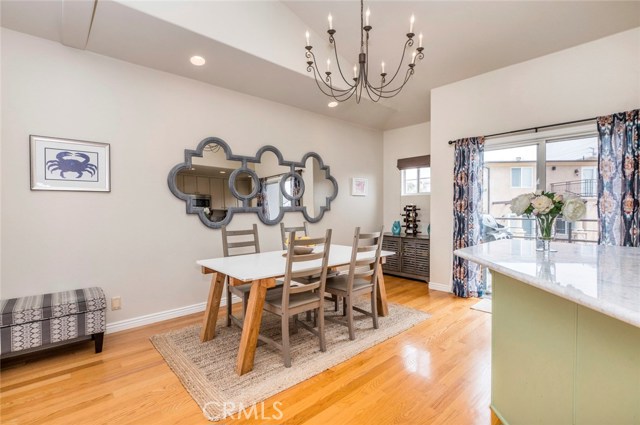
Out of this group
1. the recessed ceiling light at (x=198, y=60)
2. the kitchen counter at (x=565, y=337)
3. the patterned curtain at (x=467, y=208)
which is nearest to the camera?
the kitchen counter at (x=565, y=337)

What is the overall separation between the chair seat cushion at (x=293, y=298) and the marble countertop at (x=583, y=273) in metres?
1.19

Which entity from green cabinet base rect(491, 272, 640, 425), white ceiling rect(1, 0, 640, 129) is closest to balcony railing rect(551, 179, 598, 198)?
white ceiling rect(1, 0, 640, 129)

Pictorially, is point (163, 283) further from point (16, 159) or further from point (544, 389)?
point (544, 389)

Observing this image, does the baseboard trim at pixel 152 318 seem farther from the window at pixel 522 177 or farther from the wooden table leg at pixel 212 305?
the window at pixel 522 177

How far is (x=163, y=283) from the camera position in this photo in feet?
10.5

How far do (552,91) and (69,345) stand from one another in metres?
5.37

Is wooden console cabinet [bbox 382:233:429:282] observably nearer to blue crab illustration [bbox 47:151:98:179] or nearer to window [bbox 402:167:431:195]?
window [bbox 402:167:431:195]

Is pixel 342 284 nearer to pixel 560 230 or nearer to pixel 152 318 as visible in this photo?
pixel 152 318

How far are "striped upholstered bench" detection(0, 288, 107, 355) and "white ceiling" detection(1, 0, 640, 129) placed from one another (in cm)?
221

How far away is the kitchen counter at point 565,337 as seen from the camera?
999 millimetres

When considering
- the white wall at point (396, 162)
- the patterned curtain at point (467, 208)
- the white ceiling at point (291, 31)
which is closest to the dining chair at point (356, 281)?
the patterned curtain at point (467, 208)

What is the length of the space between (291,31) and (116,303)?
11.2 feet

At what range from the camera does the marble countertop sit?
0.83 m

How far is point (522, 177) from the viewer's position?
3605mm
